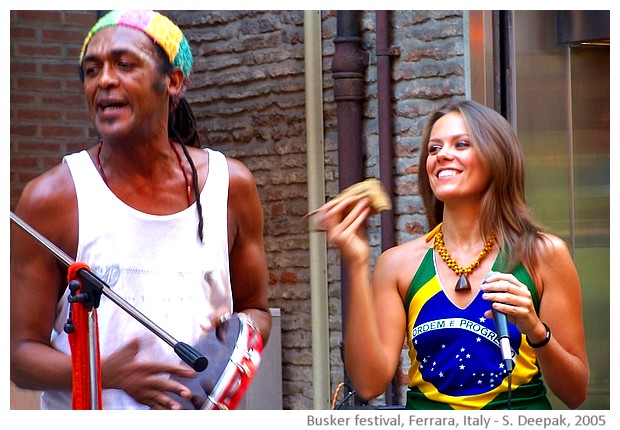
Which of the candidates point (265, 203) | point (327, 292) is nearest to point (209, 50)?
point (265, 203)

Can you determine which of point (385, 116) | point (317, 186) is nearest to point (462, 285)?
point (385, 116)

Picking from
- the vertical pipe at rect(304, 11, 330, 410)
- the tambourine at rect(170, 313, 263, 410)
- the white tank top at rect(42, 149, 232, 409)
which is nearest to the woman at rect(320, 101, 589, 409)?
the tambourine at rect(170, 313, 263, 410)

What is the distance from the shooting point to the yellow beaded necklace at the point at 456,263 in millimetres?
2610

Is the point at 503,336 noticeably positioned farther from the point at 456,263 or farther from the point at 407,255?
the point at 407,255

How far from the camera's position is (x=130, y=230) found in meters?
2.73

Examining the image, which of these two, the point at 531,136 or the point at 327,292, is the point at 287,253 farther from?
the point at 531,136

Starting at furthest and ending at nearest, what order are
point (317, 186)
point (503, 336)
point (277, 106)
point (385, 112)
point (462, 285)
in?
point (277, 106)
point (317, 186)
point (385, 112)
point (462, 285)
point (503, 336)

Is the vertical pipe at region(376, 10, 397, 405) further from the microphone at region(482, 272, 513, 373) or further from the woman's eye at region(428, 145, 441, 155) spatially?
the microphone at region(482, 272, 513, 373)

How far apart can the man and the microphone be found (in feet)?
2.36

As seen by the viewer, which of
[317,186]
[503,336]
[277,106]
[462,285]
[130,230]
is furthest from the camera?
[277,106]

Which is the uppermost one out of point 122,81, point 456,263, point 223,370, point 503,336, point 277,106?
point 277,106

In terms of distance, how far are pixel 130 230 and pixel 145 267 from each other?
0.10 m
